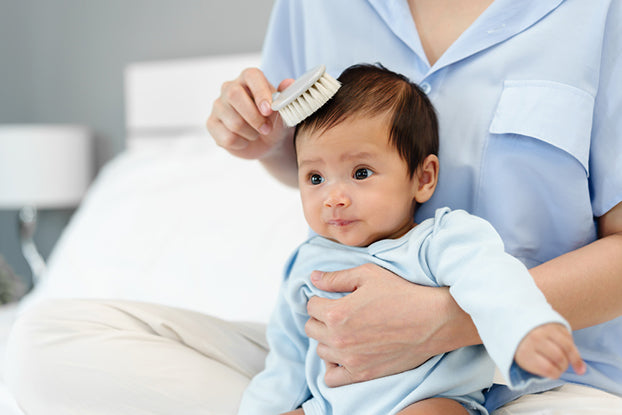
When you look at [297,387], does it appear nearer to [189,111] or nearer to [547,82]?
[547,82]

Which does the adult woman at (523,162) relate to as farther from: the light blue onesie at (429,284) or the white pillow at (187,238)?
the white pillow at (187,238)

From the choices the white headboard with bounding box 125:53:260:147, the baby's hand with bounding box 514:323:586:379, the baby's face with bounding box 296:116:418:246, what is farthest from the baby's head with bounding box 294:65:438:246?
the white headboard with bounding box 125:53:260:147

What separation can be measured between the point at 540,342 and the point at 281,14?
0.77 metres

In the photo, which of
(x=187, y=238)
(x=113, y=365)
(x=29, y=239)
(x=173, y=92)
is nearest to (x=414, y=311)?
(x=113, y=365)

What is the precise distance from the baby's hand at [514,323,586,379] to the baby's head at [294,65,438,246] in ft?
0.92

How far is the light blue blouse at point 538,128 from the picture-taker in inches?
33.9

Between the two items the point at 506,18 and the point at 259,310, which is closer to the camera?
the point at 506,18

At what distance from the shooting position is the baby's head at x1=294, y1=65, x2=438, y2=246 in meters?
0.83

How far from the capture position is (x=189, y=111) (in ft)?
8.18

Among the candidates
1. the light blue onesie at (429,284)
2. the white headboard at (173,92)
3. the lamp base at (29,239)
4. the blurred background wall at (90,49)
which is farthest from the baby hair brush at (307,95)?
the lamp base at (29,239)

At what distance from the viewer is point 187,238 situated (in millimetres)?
1704

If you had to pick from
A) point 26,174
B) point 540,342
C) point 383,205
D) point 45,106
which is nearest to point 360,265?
point 383,205

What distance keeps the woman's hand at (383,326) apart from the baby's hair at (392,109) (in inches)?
6.4

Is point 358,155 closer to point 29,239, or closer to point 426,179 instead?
point 426,179
